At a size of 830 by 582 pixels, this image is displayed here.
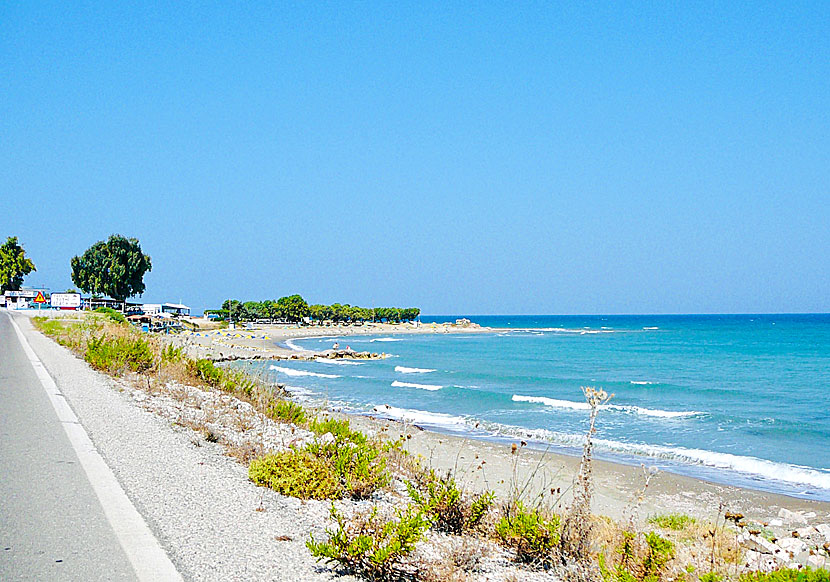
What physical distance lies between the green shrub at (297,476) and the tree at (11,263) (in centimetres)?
11000

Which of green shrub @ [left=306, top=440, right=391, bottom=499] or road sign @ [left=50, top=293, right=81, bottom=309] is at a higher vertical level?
road sign @ [left=50, top=293, right=81, bottom=309]

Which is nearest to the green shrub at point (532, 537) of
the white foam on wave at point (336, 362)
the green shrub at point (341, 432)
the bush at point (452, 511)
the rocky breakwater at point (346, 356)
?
the bush at point (452, 511)

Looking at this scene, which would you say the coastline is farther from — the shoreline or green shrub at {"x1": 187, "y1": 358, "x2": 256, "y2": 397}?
green shrub at {"x1": 187, "y1": 358, "x2": 256, "y2": 397}

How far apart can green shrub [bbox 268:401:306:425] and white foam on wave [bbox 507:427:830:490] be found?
878 cm

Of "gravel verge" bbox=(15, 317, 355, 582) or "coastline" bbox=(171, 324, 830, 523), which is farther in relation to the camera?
"coastline" bbox=(171, 324, 830, 523)

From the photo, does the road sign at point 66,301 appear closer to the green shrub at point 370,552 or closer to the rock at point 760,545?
the rock at point 760,545

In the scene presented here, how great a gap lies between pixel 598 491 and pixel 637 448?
564 centimetres

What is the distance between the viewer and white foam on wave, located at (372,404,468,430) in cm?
2225

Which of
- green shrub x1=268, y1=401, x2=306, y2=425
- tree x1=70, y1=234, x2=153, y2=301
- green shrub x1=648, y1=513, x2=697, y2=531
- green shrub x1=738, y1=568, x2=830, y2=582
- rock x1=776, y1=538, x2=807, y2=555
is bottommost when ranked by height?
green shrub x1=648, y1=513, x2=697, y2=531

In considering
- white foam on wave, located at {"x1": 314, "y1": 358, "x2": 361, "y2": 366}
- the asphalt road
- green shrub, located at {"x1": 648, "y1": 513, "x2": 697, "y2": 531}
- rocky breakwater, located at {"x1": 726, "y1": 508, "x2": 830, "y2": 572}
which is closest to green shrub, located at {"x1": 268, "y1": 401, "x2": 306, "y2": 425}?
the asphalt road

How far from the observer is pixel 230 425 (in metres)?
10.6

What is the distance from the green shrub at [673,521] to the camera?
404 inches

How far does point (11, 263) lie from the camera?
10119 centimetres

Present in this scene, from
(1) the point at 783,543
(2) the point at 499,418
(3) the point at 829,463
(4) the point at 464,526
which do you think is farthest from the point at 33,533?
(2) the point at 499,418
